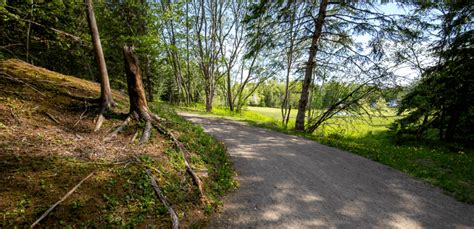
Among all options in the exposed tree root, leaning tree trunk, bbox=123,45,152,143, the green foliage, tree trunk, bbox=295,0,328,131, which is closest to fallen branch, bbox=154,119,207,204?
leaning tree trunk, bbox=123,45,152,143

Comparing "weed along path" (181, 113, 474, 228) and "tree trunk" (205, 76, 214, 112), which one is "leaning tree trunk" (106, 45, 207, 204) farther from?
"tree trunk" (205, 76, 214, 112)

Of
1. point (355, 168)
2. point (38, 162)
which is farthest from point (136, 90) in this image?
point (355, 168)

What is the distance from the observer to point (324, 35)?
29.9ft

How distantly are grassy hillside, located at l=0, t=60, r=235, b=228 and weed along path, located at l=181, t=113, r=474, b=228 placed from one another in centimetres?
47

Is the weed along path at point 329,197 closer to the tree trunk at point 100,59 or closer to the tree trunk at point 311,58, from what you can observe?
the tree trunk at point 100,59

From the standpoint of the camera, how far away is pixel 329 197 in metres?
3.60

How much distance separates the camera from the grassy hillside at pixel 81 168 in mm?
2195

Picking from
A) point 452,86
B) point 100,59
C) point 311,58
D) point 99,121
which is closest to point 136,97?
point 99,121

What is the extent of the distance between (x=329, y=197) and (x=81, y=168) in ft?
12.8

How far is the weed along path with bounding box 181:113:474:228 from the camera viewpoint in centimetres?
300

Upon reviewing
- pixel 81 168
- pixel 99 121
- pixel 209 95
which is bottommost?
pixel 81 168

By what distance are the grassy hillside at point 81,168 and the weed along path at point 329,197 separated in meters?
0.47

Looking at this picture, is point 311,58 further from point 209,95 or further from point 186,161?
point 209,95

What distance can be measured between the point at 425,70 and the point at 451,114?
7.90 ft
